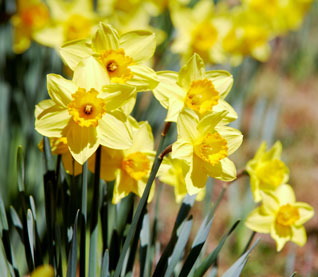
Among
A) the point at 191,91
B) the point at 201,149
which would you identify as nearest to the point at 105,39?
the point at 191,91

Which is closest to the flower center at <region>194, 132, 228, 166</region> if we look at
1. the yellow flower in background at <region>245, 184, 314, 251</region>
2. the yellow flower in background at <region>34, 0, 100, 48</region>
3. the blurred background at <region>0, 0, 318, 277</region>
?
the yellow flower in background at <region>245, 184, 314, 251</region>

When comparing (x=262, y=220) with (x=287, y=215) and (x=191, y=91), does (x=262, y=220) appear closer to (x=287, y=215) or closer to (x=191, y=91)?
(x=287, y=215)

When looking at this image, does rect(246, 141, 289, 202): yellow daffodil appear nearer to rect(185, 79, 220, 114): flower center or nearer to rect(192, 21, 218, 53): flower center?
rect(185, 79, 220, 114): flower center

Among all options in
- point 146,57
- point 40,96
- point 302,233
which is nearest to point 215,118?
point 146,57

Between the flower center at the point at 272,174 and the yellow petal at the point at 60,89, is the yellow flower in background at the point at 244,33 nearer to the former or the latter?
the flower center at the point at 272,174

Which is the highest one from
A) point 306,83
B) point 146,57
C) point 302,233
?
point 146,57

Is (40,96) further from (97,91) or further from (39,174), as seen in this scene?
(97,91)
